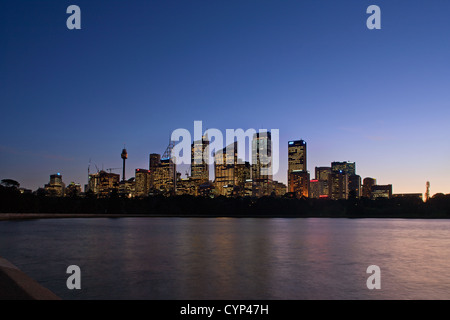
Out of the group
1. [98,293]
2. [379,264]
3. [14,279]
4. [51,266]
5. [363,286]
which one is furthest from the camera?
[379,264]

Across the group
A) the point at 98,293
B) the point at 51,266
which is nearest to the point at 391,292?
the point at 98,293

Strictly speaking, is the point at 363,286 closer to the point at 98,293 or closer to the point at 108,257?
the point at 98,293

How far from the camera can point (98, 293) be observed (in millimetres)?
20391

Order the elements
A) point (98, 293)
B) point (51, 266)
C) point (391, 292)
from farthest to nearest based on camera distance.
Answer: point (51, 266), point (391, 292), point (98, 293)

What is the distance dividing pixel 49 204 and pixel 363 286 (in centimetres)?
18909

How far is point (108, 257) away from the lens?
1439 inches

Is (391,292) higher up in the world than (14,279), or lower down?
lower down

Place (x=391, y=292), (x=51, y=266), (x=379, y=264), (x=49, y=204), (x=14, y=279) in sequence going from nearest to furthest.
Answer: (x=14, y=279), (x=391, y=292), (x=51, y=266), (x=379, y=264), (x=49, y=204)

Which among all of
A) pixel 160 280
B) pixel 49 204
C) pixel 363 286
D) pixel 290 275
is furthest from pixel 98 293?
pixel 49 204
